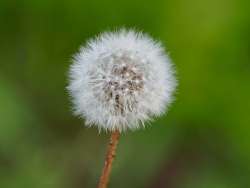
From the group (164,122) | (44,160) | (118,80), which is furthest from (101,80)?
(164,122)

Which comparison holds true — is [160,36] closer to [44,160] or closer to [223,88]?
[223,88]

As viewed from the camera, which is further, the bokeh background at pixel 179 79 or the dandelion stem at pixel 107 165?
the bokeh background at pixel 179 79

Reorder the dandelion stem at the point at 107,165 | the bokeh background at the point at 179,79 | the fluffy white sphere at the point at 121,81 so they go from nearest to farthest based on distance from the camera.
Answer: the dandelion stem at the point at 107,165 < the fluffy white sphere at the point at 121,81 < the bokeh background at the point at 179,79

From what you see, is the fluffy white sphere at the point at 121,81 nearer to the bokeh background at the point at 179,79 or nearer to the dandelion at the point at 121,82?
the dandelion at the point at 121,82

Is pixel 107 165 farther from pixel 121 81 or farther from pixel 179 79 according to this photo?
pixel 179 79

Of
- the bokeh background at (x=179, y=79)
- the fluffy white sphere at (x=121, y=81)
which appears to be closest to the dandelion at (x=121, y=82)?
the fluffy white sphere at (x=121, y=81)

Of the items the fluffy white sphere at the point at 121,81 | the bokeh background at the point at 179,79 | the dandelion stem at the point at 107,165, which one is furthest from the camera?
the bokeh background at the point at 179,79

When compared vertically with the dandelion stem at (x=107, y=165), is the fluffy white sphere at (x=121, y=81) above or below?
above

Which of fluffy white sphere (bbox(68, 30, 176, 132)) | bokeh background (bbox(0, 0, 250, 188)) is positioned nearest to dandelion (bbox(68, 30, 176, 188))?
fluffy white sphere (bbox(68, 30, 176, 132))
